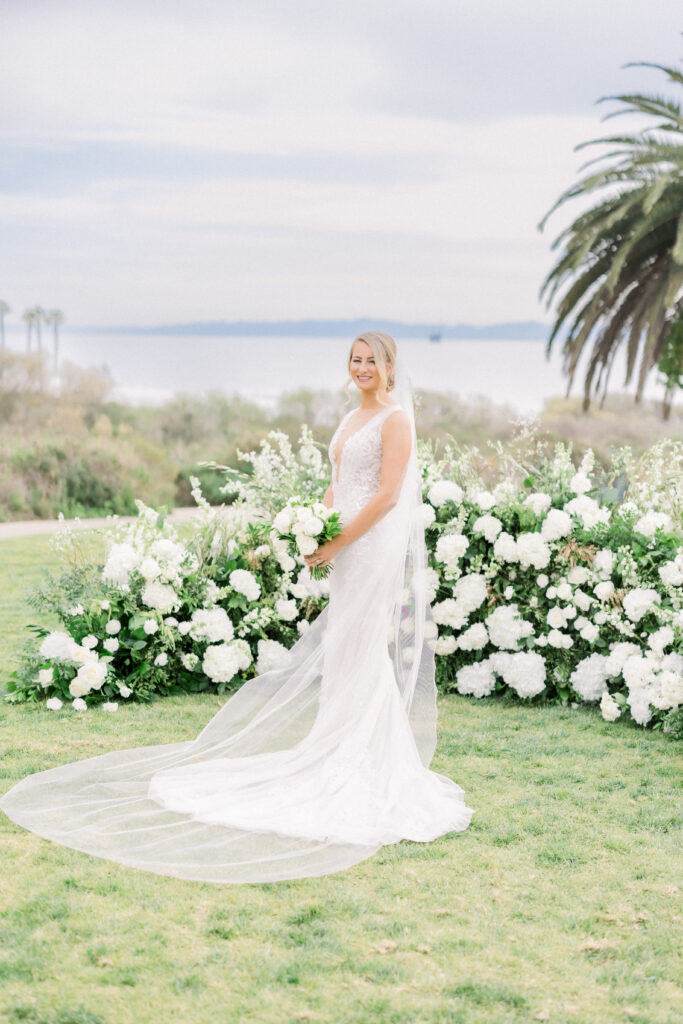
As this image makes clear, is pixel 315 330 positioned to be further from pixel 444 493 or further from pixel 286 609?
pixel 286 609

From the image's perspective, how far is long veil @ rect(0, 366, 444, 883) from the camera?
3.98 m

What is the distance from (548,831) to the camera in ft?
14.3

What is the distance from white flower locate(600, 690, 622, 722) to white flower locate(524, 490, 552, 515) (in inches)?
49.5

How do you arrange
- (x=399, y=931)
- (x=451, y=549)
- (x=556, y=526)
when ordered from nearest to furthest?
(x=399, y=931) < (x=556, y=526) < (x=451, y=549)

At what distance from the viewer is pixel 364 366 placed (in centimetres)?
466

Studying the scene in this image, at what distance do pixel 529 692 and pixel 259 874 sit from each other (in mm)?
2829

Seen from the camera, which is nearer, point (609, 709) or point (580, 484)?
point (609, 709)

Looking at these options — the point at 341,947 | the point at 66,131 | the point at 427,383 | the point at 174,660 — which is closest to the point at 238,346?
the point at 427,383

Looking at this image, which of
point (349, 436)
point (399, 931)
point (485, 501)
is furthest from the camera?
point (485, 501)

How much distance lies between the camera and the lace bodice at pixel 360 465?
4730 mm

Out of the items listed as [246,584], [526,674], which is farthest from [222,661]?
[526,674]

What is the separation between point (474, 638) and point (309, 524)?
223 centimetres

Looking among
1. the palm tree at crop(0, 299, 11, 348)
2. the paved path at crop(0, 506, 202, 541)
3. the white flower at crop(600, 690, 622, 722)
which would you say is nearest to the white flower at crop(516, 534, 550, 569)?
the white flower at crop(600, 690, 622, 722)

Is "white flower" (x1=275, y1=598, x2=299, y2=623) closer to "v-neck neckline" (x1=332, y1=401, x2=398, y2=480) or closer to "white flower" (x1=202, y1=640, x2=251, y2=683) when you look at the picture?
"white flower" (x1=202, y1=640, x2=251, y2=683)
